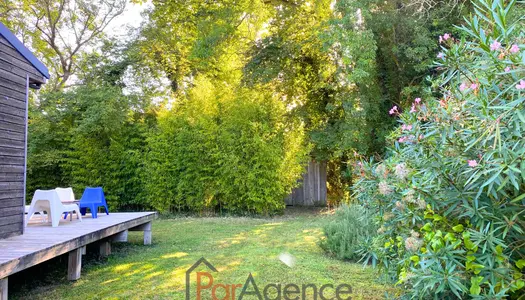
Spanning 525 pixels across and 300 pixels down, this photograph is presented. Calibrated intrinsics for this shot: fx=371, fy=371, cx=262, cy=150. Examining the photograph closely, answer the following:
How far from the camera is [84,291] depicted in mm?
3275

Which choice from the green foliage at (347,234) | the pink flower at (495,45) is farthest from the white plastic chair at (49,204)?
the pink flower at (495,45)

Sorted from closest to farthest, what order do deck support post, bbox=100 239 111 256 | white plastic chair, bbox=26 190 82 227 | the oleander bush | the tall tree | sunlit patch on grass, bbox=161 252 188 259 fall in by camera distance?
the oleander bush < white plastic chair, bbox=26 190 82 227 < sunlit patch on grass, bbox=161 252 188 259 < deck support post, bbox=100 239 111 256 < the tall tree

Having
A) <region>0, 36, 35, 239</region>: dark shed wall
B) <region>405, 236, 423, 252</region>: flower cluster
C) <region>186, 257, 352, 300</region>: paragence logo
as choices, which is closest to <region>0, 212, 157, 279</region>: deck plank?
<region>0, 36, 35, 239</region>: dark shed wall

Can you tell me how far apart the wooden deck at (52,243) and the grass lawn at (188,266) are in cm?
24

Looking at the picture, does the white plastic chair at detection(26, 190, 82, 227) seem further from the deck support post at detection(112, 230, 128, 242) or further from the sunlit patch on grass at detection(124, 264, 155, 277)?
the sunlit patch on grass at detection(124, 264, 155, 277)

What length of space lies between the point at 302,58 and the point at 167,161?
13.0ft

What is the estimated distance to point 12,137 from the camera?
12.7 ft

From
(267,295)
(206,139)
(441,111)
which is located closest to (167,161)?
(206,139)

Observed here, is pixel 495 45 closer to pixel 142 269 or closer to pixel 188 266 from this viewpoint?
pixel 188 266

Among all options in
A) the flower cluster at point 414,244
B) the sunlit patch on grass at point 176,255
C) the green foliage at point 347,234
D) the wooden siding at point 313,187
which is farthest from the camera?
the wooden siding at point 313,187

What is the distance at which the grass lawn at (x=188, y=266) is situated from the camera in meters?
3.24

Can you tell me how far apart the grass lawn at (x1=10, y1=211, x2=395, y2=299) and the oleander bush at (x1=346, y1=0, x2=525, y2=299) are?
1.33m

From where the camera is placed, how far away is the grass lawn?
324cm

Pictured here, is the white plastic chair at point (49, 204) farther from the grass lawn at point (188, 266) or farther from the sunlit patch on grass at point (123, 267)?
the sunlit patch on grass at point (123, 267)
